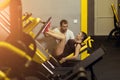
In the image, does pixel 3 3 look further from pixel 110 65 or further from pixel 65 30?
pixel 110 65

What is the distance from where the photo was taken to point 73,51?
21.7 ft

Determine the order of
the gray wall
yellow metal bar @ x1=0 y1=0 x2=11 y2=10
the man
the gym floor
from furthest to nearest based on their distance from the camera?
the gray wall < the man < the gym floor < yellow metal bar @ x1=0 y1=0 x2=11 y2=10

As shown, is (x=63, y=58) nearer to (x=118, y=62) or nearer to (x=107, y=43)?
(x=118, y=62)

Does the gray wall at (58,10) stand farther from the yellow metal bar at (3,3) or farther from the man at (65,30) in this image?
the yellow metal bar at (3,3)

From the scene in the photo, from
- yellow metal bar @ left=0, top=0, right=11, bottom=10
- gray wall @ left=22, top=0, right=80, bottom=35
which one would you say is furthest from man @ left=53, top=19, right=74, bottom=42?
yellow metal bar @ left=0, top=0, right=11, bottom=10

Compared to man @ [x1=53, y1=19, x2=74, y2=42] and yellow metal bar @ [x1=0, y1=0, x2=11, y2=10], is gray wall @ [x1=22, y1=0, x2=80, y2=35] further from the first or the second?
yellow metal bar @ [x1=0, y1=0, x2=11, y2=10]

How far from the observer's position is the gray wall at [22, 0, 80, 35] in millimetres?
6937

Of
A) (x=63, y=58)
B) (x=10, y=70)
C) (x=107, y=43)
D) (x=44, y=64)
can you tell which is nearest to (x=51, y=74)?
(x=44, y=64)

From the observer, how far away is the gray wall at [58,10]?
6.94m

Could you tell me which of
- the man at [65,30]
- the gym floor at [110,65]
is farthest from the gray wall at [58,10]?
the gym floor at [110,65]

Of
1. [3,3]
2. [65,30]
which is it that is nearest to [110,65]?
[65,30]

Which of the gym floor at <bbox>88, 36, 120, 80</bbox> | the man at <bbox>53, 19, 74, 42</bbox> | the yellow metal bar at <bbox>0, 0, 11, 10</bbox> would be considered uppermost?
the yellow metal bar at <bbox>0, 0, 11, 10</bbox>

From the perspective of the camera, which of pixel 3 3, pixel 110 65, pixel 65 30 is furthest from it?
pixel 110 65

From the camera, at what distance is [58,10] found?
7.01 metres
